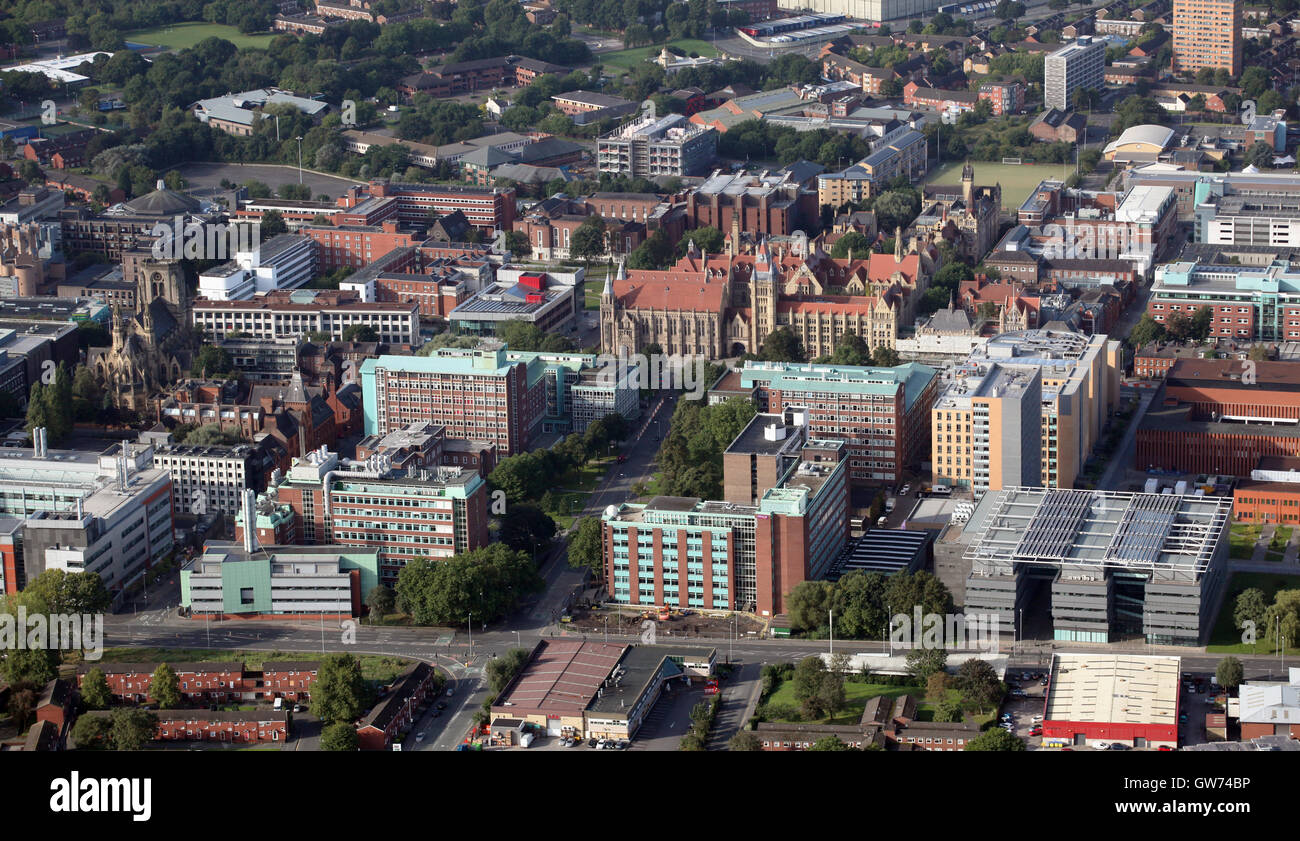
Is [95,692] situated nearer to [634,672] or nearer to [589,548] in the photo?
[634,672]

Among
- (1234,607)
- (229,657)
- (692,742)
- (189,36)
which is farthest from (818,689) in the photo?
(189,36)

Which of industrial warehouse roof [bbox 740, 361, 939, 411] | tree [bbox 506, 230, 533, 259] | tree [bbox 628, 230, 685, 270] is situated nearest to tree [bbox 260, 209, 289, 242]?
tree [bbox 506, 230, 533, 259]

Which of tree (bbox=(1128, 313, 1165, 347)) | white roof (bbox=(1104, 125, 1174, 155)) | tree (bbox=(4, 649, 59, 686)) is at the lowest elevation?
tree (bbox=(4, 649, 59, 686))

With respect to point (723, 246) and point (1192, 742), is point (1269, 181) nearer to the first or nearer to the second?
point (723, 246)

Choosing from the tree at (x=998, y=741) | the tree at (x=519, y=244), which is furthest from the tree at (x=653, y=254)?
the tree at (x=998, y=741)

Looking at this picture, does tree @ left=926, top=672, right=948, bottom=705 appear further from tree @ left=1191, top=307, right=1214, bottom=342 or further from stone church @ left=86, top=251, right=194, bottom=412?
stone church @ left=86, top=251, right=194, bottom=412

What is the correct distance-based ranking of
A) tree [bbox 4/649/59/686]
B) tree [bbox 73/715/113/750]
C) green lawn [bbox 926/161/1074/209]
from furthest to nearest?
1. green lawn [bbox 926/161/1074/209]
2. tree [bbox 4/649/59/686]
3. tree [bbox 73/715/113/750]
